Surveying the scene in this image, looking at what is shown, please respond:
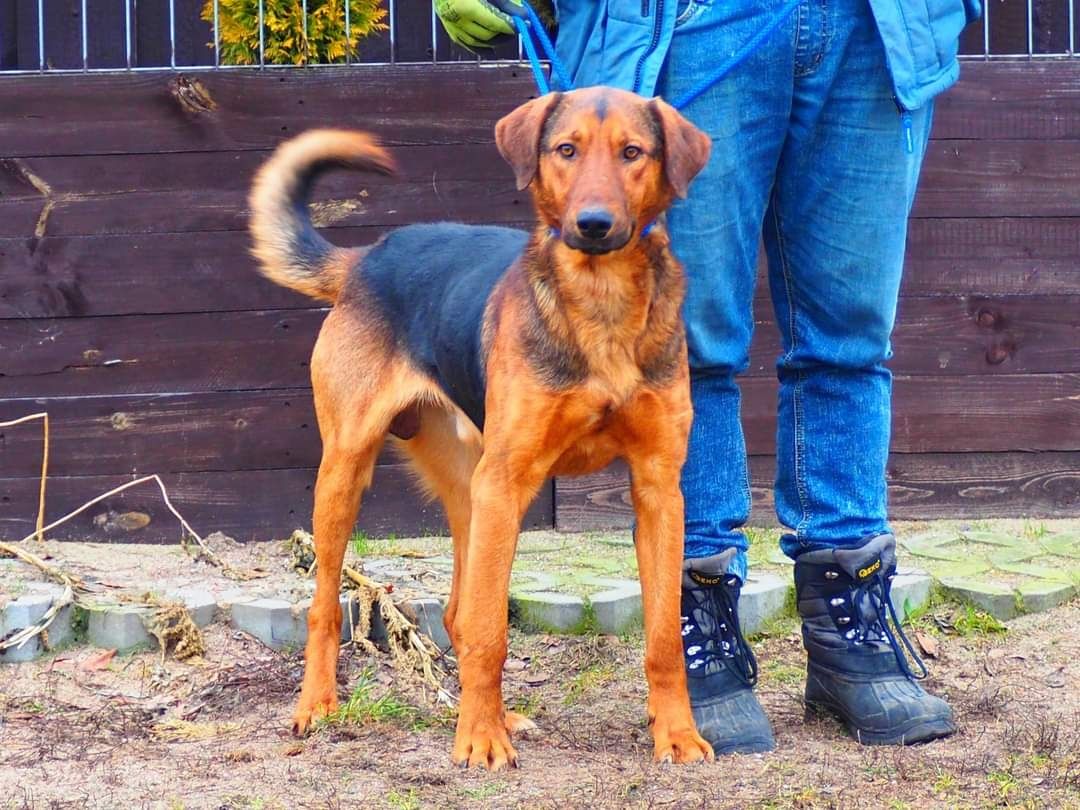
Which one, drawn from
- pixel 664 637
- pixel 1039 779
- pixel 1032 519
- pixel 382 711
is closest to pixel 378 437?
pixel 382 711

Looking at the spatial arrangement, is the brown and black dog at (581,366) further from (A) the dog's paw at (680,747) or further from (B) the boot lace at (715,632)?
(B) the boot lace at (715,632)

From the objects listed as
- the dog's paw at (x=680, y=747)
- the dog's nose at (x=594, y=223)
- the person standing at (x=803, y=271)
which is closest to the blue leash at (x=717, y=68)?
the person standing at (x=803, y=271)

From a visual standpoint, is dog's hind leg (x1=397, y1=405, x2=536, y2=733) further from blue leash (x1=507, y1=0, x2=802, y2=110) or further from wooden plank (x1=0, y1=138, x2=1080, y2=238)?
wooden plank (x1=0, y1=138, x2=1080, y2=238)

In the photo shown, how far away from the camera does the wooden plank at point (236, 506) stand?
18.7ft

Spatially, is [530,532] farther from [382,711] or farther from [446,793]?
[446,793]

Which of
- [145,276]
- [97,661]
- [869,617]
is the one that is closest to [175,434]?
[145,276]

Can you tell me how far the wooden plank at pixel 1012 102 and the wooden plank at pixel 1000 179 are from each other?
0.05 metres

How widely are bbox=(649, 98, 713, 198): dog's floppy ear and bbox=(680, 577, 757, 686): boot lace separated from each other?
106cm

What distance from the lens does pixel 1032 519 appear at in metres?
5.98

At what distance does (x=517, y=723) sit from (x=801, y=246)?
1446 millimetres

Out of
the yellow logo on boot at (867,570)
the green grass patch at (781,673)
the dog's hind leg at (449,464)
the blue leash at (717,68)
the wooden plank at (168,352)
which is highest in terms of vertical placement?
the blue leash at (717,68)

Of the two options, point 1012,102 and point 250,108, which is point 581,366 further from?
point 1012,102

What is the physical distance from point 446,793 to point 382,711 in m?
0.68

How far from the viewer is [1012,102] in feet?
19.2
